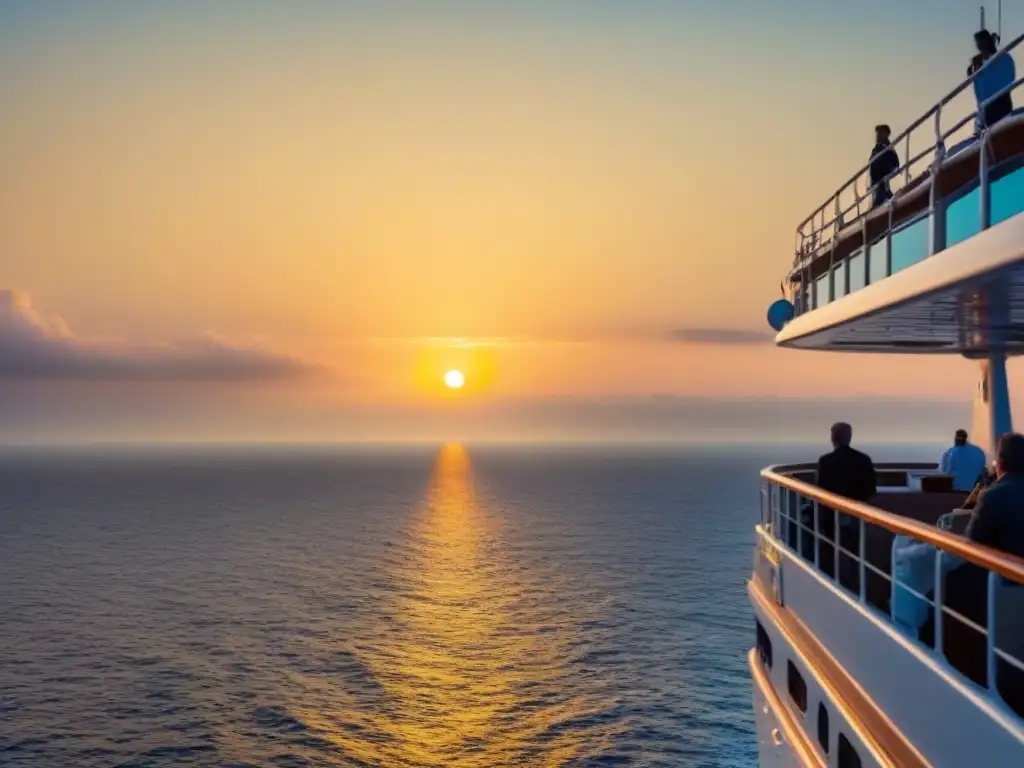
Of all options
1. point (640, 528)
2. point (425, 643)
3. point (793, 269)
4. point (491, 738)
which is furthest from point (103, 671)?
point (640, 528)

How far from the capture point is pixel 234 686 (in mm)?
40438

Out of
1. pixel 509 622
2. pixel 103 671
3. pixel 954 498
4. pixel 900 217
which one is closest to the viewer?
pixel 900 217

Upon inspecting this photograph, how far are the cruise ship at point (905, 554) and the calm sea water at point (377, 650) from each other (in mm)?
20154

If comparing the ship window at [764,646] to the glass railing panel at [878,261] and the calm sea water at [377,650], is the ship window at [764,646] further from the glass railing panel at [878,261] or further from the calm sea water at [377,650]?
the calm sea water at [377,650]

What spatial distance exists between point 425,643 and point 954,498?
1519 inches

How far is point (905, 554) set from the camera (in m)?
7.48

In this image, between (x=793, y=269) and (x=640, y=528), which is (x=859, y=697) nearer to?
(x=793, y=269)

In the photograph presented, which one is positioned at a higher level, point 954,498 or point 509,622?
point 954,498

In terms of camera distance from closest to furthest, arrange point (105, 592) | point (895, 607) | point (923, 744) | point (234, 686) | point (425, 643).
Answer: point (923, 744)
point (895, 607)
point (234, 686)
point (425, 643)
point (105, 592)

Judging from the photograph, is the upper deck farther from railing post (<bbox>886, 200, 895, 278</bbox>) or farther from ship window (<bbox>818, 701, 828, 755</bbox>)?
ship window (<bbox>818, 701, 828, 755</bbox>)

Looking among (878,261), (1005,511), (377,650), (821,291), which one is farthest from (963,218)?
(377,650)

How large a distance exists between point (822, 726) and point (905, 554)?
3.84 m

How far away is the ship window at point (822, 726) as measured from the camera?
1038 cm

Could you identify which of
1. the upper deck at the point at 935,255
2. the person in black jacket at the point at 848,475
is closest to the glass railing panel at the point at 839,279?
the upper deck at the point at 935,255
